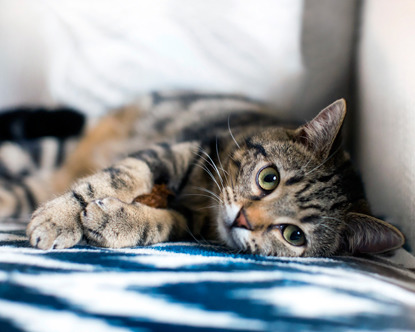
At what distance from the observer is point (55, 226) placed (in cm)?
81

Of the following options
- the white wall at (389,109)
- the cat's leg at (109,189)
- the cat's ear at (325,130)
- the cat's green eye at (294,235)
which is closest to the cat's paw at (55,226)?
the cat's leg at (109,189)

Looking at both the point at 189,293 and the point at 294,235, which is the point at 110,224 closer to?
the point at 189,293

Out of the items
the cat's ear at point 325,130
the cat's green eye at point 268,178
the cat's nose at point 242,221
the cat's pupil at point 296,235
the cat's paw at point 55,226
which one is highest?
the cat's ear at point 325,130

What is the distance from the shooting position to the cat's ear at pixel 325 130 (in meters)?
0.95

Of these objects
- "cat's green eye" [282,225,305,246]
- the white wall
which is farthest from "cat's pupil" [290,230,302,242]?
the white wall

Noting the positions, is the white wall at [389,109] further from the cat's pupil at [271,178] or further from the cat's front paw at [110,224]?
the cat's front paw at [110,224]

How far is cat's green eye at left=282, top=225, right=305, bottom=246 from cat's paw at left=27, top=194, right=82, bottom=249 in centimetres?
47

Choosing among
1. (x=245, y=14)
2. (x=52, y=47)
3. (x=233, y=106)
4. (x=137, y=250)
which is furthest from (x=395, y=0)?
(x=52, y=47)

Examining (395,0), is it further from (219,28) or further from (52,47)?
(52,47)

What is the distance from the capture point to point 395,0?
3.64ft

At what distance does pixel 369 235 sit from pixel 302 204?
6.6 inches

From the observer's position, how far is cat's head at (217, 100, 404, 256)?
0.93 m

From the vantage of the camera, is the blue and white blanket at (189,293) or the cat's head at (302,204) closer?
the blue and white blanket at (189,293)

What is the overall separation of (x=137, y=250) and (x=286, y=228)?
36 centimetres
